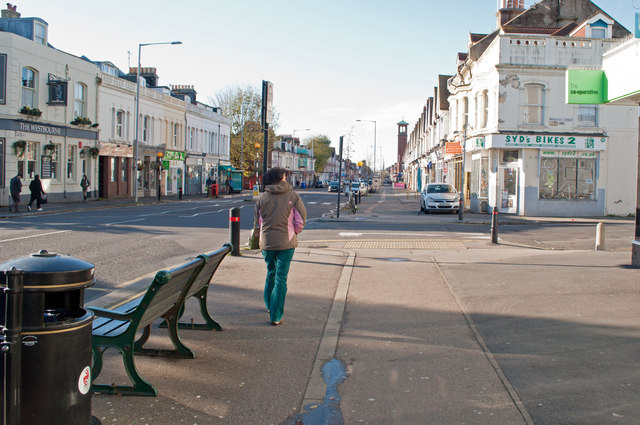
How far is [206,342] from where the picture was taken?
6230 millimetres

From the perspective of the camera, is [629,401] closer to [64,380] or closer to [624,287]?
[64,380]

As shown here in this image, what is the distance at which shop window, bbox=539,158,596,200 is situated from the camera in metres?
28.9

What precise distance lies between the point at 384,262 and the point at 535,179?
60.8 ft

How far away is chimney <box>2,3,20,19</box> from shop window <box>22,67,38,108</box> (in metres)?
4.63

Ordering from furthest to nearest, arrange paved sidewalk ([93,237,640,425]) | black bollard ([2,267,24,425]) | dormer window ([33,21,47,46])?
dormer window ([33,21,47,46]) → paved sidewalk ([93,237,640,425]) → black bollard ([2,267,24,425])

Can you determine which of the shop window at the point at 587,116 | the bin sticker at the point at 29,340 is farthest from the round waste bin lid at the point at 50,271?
the shop window at the point at 587,116

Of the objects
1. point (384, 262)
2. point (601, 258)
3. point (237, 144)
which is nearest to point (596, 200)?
point (601, 258)

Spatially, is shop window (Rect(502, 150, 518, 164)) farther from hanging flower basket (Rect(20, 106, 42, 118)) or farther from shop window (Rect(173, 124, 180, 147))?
shop window (Rect(173, 124, 180, 147))

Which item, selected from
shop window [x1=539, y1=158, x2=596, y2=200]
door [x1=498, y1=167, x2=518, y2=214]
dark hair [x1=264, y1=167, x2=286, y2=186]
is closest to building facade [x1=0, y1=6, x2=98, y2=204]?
door [x1=498, y1=167, x2=518, y2=214]

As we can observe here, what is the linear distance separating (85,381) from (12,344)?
526mm

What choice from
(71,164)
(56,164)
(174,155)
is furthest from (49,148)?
(174,155)

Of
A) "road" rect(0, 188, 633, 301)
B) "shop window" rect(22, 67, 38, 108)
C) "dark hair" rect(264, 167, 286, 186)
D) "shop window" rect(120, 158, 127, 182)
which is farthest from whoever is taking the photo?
"shop window" rect(120, 158, 127, 182)

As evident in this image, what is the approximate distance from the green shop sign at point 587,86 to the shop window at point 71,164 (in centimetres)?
3056

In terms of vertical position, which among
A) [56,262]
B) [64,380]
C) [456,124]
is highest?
[456,124]
